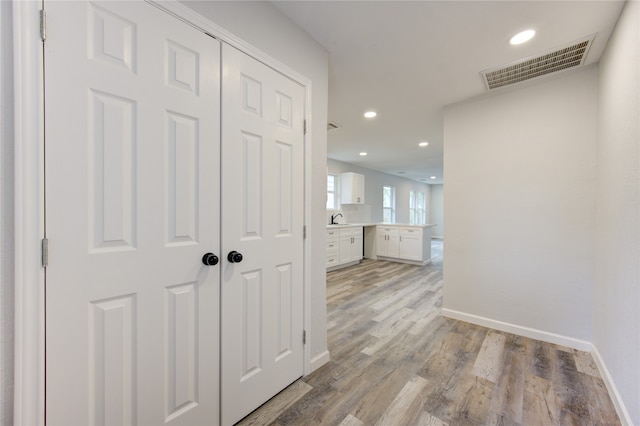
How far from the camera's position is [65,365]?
0.91m

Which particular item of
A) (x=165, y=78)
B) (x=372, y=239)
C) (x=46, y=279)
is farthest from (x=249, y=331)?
(x=372, y=239)

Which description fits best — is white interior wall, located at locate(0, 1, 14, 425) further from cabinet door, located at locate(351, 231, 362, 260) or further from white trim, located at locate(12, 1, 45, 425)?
cabinet door, located at locate(351, 231, 362, 260)

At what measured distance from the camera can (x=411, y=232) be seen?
5.76 meters

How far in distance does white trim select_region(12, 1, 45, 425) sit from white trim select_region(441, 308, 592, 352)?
3.21 meters

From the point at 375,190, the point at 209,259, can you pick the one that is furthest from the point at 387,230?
the point at 209,259

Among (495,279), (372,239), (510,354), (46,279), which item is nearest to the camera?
(46,279)

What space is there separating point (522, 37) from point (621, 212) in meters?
1.32

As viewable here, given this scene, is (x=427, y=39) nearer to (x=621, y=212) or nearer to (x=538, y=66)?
(x=538, y=66)

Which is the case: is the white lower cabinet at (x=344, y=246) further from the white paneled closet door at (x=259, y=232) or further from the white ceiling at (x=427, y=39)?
the white paneled closet door at (x=259, y=232)

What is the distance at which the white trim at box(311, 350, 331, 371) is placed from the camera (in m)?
1.90

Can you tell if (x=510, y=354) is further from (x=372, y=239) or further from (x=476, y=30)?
(x=372, y=239)

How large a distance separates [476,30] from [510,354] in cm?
251

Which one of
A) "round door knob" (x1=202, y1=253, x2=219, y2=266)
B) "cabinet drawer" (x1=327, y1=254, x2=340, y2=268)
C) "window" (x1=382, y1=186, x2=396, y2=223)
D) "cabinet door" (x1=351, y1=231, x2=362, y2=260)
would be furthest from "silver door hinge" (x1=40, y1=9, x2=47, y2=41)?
"window" (x1=382, y1=186, x2=396, y2=223)

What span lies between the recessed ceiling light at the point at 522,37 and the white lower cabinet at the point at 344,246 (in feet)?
12.5
